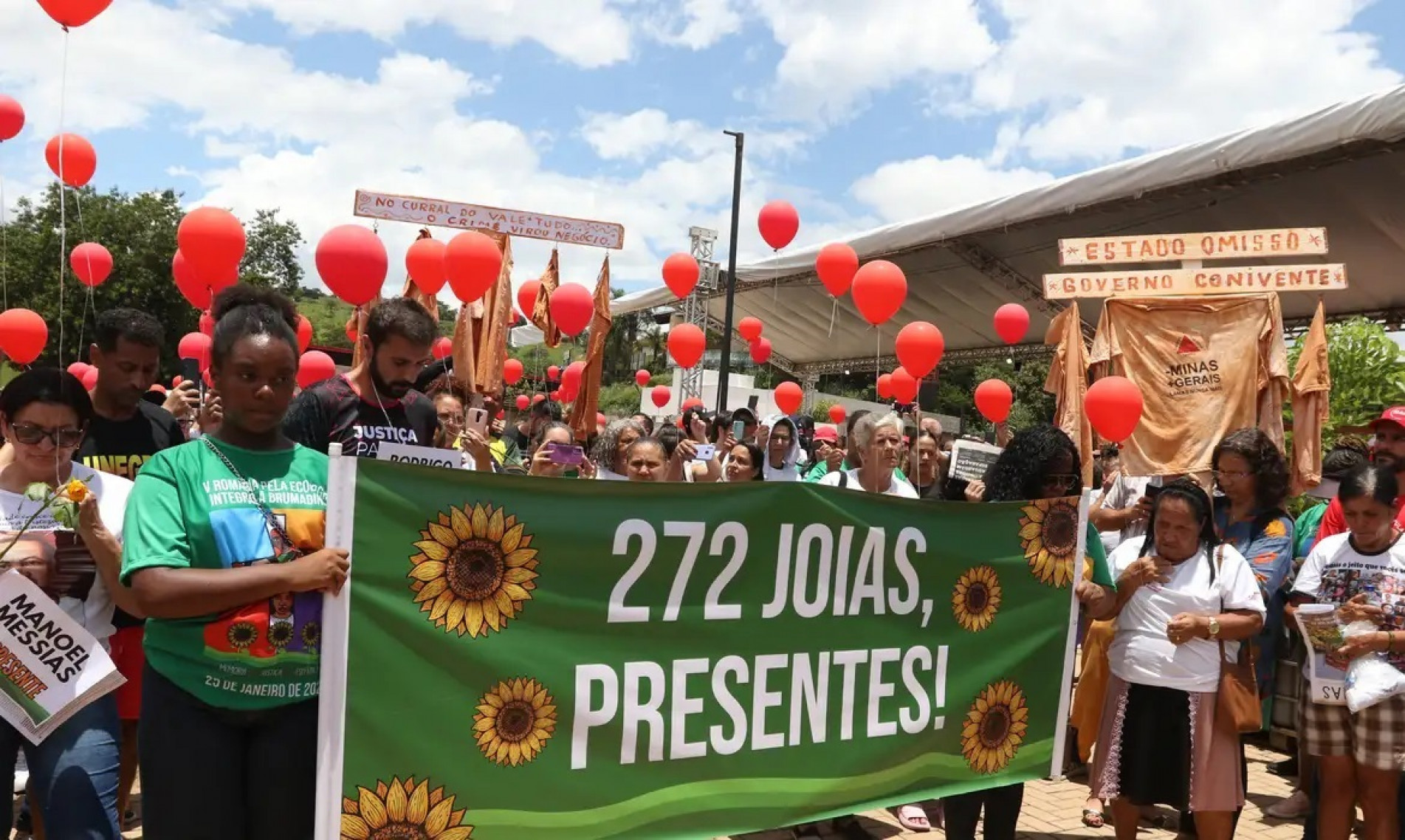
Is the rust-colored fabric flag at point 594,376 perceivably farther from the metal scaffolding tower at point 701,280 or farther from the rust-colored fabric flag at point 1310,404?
the metal scaffolding tower at point 701,280

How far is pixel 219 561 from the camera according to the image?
2.19 m

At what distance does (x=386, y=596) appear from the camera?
2586 millimetres

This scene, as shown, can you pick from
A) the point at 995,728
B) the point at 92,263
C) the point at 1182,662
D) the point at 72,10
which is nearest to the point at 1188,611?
the point at 1182,662

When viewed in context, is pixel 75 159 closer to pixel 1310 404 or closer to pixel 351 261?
pixel 351 261

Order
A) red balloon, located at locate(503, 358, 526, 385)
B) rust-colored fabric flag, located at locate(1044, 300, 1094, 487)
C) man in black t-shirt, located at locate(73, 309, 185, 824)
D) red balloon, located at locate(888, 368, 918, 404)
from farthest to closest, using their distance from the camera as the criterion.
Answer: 1. red balloon, located at locate(503, 358, 526, 385)
2. red balloon, located at locate(888, 368, 918, 404)
3. rust-colored fabric flag, located at locate(1044, 300, 1094, 487)
4. man in black t-shirt, located at locate(73, 309, 185, 824)

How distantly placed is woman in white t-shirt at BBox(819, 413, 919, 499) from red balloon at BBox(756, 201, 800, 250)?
6422 mm

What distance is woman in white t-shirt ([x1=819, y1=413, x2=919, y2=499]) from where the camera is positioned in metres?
4.42

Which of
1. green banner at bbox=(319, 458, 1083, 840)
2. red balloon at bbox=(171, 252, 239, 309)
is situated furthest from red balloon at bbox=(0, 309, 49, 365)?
green banner at bbox=(319, 458, 1083, 840)

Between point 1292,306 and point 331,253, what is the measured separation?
39.3 ft

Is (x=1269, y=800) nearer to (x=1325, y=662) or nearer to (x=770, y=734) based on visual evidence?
(x=1325, y=662)

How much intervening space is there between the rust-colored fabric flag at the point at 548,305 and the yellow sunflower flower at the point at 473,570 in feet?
23.4

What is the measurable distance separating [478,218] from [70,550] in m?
6.00

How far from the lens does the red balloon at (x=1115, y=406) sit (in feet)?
20.3

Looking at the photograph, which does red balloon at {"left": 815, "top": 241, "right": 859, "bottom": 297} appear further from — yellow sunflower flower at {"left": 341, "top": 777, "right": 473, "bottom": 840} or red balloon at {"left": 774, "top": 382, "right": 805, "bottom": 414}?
yellow sunflower flower at {"left": 341, "top": 777, "right": 473, "bottom": 840}
